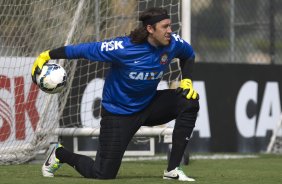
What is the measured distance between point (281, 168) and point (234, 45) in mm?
3848

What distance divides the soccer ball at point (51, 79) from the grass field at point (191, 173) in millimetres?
718

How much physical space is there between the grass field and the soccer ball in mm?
718

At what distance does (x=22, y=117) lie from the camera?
10125 millimetres

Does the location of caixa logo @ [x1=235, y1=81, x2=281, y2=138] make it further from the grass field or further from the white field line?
the grass field

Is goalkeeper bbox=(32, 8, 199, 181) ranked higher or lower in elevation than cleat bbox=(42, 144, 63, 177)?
higher

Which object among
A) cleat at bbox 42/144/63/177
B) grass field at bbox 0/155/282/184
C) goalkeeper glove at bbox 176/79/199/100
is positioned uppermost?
goalkeeper glove at bbox 176/79/199/100

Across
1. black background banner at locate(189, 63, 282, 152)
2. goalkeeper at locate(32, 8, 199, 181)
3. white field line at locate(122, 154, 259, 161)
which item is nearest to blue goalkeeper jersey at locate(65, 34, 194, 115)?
goalkeeper at locate(32, 8, 199, 181)

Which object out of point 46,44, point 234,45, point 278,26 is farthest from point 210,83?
point 46,44

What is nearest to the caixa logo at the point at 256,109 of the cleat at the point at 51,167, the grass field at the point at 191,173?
the grass field at the point at 191,173

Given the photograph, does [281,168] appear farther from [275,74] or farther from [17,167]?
[275,74]

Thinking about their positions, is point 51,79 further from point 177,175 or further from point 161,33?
point 177,175

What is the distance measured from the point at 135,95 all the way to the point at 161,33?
1.84 feet

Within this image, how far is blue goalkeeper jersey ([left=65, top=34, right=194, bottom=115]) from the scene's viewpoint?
23.9 ft

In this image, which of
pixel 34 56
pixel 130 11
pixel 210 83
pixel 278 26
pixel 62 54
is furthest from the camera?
pixel 278 26
